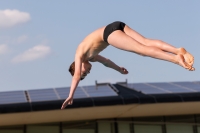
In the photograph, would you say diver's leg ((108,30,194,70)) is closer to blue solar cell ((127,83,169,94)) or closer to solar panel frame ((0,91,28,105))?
solar panel frame ((0,91,28,105))

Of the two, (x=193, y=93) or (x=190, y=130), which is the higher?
(x=193, y=93)

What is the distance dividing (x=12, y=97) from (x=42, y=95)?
133cm

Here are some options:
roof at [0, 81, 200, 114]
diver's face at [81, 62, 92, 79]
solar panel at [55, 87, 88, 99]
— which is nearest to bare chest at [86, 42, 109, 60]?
diver's face at [81, 62, 92, 79]

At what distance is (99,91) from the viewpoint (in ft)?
72.3

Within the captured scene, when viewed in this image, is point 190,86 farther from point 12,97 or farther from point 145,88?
point 12,97

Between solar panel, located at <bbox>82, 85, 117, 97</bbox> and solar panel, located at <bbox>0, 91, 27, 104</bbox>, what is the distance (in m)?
2.92

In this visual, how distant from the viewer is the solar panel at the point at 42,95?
20245mm

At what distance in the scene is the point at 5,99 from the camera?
2064 cm

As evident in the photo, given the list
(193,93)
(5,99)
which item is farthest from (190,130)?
(5,99)

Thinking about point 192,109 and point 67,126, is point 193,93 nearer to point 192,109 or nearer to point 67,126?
point 192,109

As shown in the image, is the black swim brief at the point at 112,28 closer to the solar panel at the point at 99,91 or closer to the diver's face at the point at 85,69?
the diver's face at the point at 85,69

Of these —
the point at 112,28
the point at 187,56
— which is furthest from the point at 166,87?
the point at 187,56

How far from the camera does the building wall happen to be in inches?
899

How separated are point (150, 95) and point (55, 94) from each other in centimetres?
435
